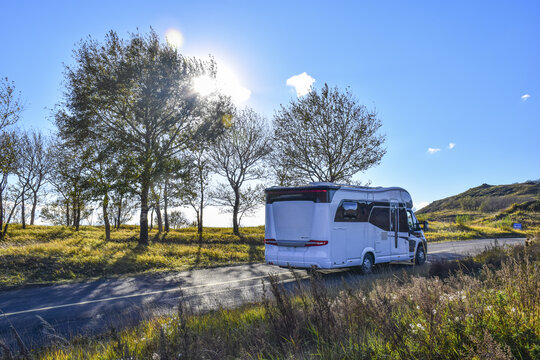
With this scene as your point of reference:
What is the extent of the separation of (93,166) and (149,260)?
1066 centimetres

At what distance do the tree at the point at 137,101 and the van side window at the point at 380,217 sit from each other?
13.2 metres

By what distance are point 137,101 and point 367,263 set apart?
53.7ft

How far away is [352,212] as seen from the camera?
1052 cm

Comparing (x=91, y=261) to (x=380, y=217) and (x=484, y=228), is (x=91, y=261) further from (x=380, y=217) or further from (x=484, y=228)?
(x=484, y=228)

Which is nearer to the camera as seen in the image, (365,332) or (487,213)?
(365,332)

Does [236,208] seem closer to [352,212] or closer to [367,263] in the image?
[367,263]

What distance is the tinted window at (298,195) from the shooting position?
984cm

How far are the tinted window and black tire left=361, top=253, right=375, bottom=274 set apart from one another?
2848 mm

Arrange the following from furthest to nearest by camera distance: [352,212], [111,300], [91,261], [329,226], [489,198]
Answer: [489,198] → [91,261] → [352,212] → [329,226] → [111,300]

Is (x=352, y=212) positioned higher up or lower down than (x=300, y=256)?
higher up

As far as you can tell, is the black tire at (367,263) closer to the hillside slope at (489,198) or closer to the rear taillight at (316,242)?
the rear taillight at (316,242)

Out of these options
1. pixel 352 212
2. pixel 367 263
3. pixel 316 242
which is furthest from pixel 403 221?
pixel 316 242

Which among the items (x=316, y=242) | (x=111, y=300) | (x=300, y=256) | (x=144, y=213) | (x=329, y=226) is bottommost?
(x=111, y=300)

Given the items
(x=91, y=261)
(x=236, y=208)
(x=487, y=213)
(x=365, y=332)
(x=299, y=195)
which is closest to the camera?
(x=365, y=332)
